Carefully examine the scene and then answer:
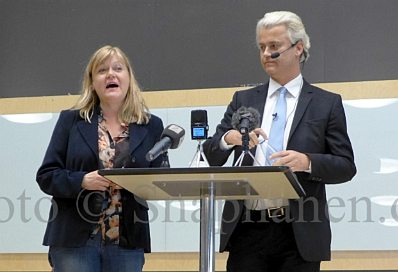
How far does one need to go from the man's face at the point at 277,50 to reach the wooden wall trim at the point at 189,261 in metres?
1.53

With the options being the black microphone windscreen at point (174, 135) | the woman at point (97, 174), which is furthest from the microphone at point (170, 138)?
the woman at point (97, 174)

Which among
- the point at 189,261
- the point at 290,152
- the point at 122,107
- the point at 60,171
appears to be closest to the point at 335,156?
the point at 290,152

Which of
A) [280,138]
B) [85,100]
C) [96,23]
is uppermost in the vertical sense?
[96,23]

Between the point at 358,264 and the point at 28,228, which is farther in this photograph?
the point at 28,228

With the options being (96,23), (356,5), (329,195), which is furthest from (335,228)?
(96,23)

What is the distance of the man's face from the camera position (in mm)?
2564

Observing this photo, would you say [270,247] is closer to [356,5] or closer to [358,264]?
[358,264]

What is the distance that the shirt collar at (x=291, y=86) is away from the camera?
2590 mm

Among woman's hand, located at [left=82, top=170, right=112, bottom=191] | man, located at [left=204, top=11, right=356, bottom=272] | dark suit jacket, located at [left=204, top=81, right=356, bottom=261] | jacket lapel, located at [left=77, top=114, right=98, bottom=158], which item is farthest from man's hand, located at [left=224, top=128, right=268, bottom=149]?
jacket lapel, located at [left=77, top=114, right=98, bottom=158]

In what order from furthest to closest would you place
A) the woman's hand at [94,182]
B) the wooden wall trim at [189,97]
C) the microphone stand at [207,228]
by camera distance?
the wooden wall trim at [189,97] → the woman's hand at [94,182] → the microphone stand at [207,228]

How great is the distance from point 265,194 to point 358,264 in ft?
5.93

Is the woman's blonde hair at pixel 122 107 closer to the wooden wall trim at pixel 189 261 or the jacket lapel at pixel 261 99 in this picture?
the jacket lapel at pixel 261 99

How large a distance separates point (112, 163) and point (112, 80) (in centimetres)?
33

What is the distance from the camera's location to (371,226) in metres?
3.75
